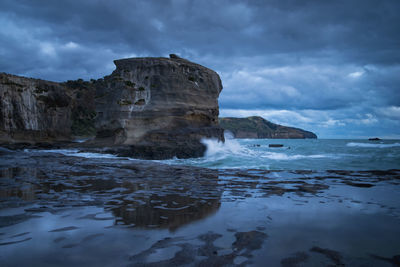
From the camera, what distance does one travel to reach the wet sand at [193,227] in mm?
2035

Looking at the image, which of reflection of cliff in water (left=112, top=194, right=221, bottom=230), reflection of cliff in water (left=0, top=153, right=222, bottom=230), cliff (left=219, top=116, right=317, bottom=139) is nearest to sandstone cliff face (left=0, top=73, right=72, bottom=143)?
reflection of cliff in water (left=0, top=153, right=222, bottom=230)

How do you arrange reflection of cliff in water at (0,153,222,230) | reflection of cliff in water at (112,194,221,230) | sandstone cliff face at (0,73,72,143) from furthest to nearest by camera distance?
sandstone cliff face at (0,73,72,143) → reflection of cliff in water at (0,153,222,230) → reflection of cliff in water at (112,194,221,230)

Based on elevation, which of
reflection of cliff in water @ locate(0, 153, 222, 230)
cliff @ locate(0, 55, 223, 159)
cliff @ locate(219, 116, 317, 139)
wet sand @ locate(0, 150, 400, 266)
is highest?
cliff @ locate(219, 116, 317, 139)

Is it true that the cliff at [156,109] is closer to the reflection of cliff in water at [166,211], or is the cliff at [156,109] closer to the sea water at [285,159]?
the sea water at [285,159]

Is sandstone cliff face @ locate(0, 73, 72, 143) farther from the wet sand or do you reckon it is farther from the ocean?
Result: the wet sand

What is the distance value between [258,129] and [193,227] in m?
153

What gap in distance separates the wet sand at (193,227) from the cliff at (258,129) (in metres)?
137

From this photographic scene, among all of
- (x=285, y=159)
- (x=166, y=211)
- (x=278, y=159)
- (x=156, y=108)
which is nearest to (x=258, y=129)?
(x=156, y=108)

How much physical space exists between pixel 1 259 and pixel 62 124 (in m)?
31.7

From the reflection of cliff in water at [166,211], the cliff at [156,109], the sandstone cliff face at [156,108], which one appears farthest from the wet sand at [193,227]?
the sandstone cliff face at [156,108]

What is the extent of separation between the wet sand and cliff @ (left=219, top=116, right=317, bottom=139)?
449ft

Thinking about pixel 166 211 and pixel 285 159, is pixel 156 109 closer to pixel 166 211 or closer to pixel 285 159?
pixel 285 159

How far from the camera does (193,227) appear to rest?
9.21 ft

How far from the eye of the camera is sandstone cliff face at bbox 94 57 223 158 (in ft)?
56.0
